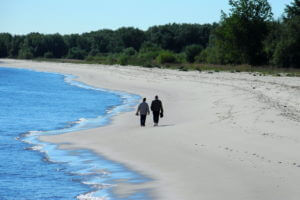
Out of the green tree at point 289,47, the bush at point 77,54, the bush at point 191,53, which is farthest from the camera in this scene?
the bush at point 77,54

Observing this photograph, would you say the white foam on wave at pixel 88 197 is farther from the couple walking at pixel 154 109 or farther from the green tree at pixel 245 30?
the green tree at pixel 245 30

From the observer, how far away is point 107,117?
34031mm

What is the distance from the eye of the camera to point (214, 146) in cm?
2016

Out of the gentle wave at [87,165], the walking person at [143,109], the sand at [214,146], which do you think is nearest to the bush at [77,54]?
the sand at [214,146]

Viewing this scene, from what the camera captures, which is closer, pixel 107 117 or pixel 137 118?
pixel 137 118

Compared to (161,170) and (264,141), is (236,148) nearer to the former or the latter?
(264,141)

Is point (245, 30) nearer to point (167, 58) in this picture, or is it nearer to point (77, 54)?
point (167, 58)

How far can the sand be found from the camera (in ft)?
48.1

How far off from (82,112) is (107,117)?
4669 millimetres

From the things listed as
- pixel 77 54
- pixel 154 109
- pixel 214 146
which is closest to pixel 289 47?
pixel 154 109

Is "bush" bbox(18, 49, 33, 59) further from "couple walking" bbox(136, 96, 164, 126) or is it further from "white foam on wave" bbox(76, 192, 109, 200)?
"white foam on wave" bbox(76, 192, 109, 200)

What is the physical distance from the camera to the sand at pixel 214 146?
14648mm

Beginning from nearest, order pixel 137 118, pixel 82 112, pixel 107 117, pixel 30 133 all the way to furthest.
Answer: pixel 30 133 < pixel 137 118 < pixel 107 117 < pixel 82 112

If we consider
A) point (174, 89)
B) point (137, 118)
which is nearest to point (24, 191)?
point (137, 118)
